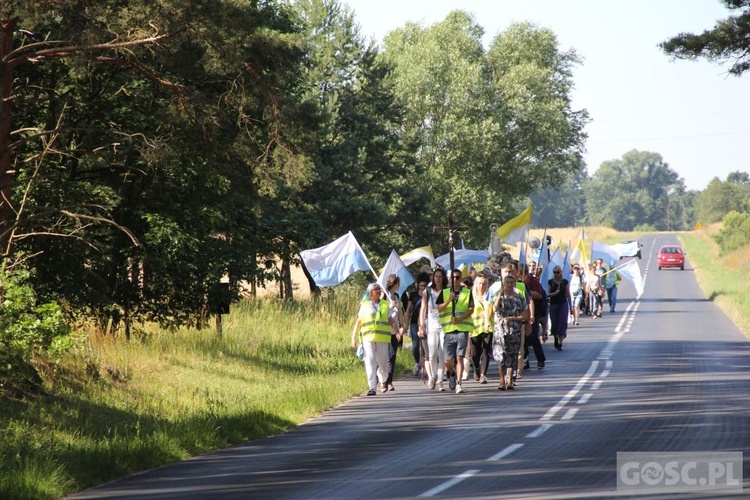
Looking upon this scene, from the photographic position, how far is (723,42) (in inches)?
1017

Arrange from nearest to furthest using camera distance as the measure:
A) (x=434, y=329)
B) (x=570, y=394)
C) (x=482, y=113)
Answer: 1. (x=570, y=394)
2. (x=434, y=329)
3. (x=482, y=113)

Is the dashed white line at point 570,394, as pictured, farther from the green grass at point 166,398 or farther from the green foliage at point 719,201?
the green foliage at point 719,201

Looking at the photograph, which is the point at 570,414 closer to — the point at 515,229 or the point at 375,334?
the point at 375,334

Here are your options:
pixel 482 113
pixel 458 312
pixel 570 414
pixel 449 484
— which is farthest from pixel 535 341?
pixel 482 113

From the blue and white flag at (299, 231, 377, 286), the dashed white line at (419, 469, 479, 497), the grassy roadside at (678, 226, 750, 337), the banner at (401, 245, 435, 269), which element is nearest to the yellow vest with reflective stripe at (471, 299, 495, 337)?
the blue and white flag at (299, 231, 377, 286)

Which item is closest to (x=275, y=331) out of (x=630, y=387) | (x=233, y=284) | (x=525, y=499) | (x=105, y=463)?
(x=233, y=284)

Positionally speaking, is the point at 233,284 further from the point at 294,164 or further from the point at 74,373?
the point at 74,373

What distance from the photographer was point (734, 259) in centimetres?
8056

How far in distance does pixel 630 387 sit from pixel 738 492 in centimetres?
918

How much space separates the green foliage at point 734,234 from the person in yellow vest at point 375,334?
76.5 meters

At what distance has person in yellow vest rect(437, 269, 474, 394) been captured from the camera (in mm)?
18000

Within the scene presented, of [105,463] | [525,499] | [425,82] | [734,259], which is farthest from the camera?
[734,259]

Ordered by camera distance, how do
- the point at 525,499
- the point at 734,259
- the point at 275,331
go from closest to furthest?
the point at 525,499 < the point at 275,331 < the point at 734,259

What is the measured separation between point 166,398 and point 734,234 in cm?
8560
